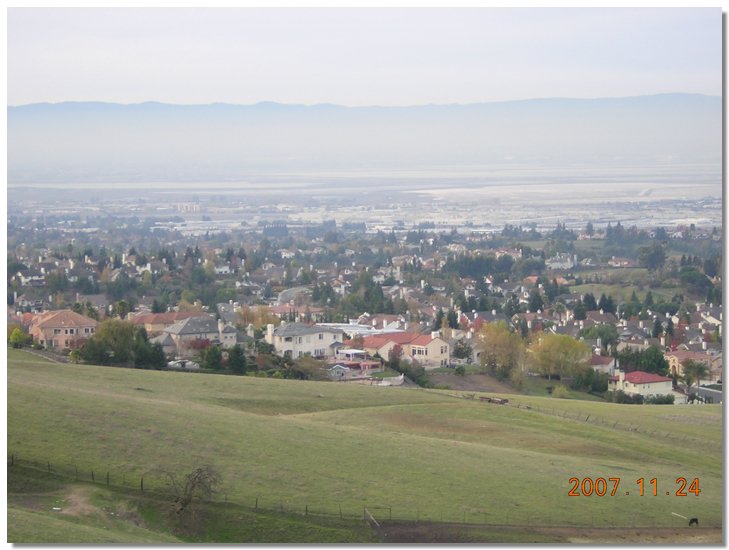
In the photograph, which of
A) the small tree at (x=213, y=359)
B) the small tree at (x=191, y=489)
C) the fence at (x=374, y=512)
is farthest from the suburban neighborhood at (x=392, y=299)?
the small tree at (x=191, y=489)

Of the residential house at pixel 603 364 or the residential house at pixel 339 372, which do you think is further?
the residential house at pixel 603 364

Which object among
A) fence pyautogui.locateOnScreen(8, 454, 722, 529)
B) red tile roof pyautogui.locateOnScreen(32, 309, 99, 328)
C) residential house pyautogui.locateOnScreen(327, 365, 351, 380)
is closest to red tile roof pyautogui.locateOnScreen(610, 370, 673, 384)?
residential house pyautogui.locateOnScreen(327, 365, 351, 380)

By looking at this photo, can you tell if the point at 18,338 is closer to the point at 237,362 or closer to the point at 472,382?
the point at 237,362

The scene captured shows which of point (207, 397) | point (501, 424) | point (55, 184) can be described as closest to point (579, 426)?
point (501, 424)

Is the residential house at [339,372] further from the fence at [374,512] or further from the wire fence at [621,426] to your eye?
the fence at [374,512]

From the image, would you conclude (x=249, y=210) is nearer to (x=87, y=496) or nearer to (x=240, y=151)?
(x=240, y=151)

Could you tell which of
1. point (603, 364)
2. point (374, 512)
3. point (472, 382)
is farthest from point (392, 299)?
point (374, 512)
